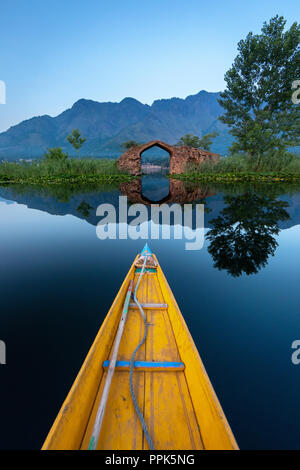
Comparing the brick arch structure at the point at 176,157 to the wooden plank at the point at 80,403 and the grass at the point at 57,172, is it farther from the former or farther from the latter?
the wooden plank at the point at 80,403

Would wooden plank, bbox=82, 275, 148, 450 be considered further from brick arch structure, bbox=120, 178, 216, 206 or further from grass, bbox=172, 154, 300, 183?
grass, bbox=172, 154, 300, 183

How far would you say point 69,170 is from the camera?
78.5 feet

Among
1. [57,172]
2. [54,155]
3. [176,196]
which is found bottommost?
[176,196]

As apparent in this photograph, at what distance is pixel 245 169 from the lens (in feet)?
84.1

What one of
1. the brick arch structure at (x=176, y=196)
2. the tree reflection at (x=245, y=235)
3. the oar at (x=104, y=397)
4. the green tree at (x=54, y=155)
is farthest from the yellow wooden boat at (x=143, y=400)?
the green tree at (x=54, y=155)

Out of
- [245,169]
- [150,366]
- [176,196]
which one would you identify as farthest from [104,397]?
[245,169]

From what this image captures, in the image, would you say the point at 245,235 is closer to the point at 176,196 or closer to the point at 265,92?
the point at 176,196

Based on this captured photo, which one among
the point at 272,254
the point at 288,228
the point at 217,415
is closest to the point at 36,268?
the point at 217,415

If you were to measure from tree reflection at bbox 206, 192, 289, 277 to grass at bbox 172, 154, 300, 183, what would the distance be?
516 inches

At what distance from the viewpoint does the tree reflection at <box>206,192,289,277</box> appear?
5.48m

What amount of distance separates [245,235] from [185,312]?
15.9 feet

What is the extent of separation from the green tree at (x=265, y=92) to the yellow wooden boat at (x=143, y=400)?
28.8 metres

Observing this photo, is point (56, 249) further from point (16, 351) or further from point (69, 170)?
point (69, 170)

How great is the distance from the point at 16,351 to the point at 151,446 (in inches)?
86.5
